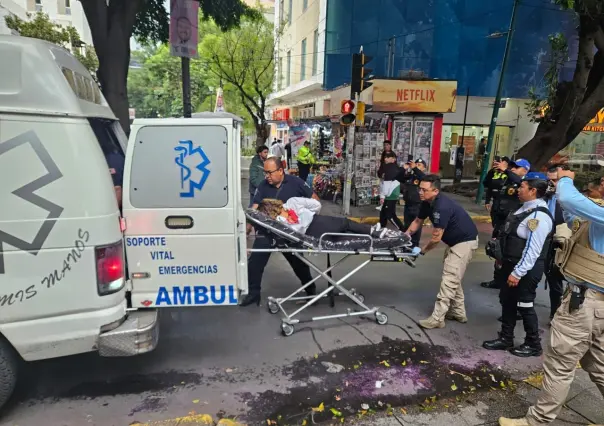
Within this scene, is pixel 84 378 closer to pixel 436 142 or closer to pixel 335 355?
pixel 335 355

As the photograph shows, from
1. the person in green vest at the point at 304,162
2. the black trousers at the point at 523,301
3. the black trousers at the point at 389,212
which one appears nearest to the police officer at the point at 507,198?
the black trousers at the point at 523,301

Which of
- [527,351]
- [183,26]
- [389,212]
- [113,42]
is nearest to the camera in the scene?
[527,351]

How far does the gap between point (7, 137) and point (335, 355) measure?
3.13 metres

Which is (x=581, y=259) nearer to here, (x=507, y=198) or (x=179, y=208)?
(x=179, y=208)

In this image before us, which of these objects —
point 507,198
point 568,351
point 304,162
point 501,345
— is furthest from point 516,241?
point 304,162

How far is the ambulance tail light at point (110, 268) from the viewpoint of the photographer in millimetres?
2934

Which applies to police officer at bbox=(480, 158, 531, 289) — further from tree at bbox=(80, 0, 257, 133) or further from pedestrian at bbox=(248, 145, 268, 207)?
tree at bbox=(80, 0, 257, 133)

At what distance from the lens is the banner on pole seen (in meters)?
6.95

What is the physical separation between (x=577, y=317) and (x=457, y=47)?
19.0 m

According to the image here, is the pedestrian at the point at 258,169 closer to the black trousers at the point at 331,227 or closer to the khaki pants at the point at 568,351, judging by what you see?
the black trousers at the point at 331,227

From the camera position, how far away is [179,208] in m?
3.30

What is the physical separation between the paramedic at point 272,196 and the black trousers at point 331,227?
557mm

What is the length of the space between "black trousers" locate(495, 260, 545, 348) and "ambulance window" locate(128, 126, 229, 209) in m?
2.81

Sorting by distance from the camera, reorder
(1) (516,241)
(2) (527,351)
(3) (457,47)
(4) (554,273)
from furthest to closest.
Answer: (3) (457,47), (4) (554,273), (2) (527,351), (1) (516,241)
